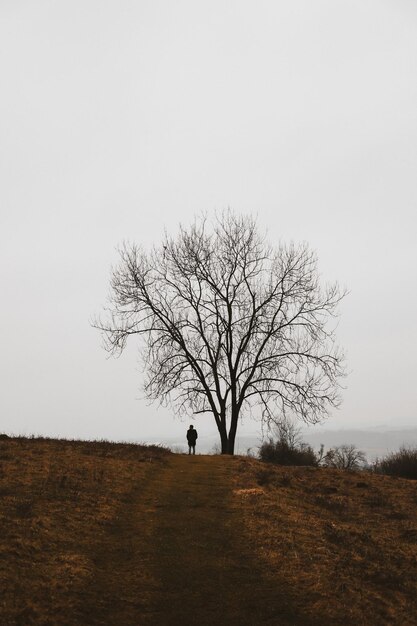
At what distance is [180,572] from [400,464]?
2017 centimetres

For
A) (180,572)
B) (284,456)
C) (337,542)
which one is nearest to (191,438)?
(284,456)

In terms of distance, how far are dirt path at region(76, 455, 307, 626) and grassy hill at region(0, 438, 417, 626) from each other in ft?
0.08

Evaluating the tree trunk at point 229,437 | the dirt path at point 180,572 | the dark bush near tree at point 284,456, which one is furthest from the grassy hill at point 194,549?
the tree trunk at point 229,437

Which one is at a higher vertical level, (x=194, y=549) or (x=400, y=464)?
(x=400, y=464)

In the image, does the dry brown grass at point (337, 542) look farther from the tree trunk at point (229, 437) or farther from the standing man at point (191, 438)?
the tree trunk at point (229, 437)

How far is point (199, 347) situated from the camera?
1298 inches

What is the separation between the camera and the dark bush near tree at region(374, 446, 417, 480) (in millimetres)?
26672

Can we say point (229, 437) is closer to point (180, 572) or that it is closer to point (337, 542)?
point (337, 542)

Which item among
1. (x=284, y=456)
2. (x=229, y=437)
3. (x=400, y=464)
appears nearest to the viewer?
(x=400, y=464)

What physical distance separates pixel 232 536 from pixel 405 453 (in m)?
18.8

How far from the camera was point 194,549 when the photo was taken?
11094 mm

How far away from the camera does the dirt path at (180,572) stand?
8414mm

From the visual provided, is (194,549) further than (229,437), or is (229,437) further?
(229,437)

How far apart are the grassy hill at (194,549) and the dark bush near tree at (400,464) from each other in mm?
8347
